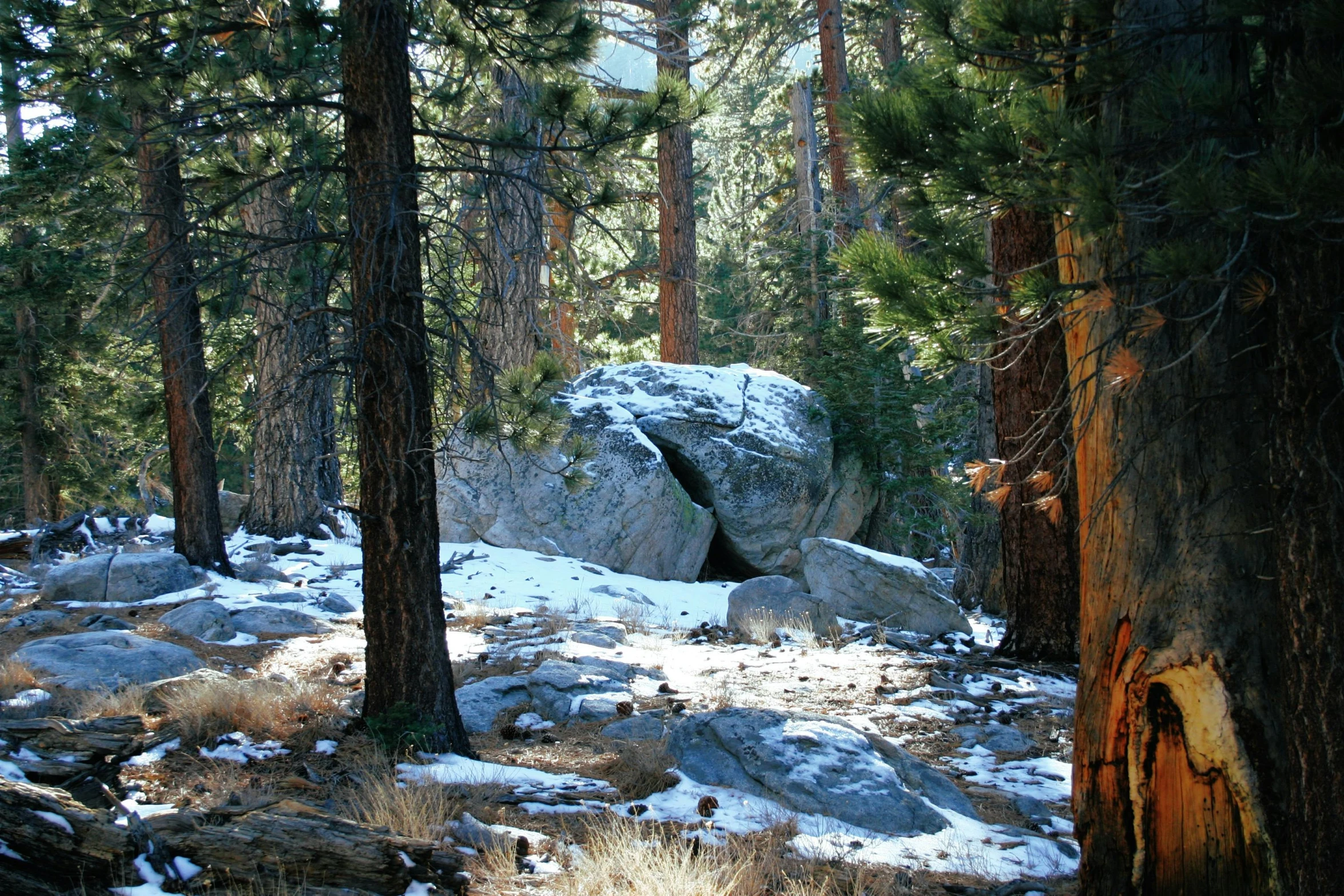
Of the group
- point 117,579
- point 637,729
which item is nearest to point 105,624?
point 117,579

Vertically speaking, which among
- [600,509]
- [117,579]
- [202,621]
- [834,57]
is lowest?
[202,621]

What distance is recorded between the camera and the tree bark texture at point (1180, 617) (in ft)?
9.68

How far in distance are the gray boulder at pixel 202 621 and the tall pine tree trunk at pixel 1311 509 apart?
278 inches

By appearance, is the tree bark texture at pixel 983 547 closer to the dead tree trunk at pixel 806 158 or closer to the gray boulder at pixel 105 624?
the dead tree trunk at pixel 806 158

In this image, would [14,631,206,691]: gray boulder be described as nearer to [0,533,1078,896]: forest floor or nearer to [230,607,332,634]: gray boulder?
[0,533,1078,896]: forest floor

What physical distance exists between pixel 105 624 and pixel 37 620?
0.62 metres

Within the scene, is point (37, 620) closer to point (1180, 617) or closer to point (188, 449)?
point (188, 449)

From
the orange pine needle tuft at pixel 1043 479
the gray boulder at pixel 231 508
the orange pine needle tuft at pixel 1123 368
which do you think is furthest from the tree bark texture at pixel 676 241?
the orange pine needle tuft at pixel 1123 368

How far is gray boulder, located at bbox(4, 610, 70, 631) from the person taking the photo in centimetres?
734

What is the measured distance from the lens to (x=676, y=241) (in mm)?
15352

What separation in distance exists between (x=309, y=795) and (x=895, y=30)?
16.6 meters

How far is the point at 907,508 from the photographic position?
14609 millimetres

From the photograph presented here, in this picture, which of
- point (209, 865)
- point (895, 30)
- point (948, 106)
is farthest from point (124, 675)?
point (895, 30)

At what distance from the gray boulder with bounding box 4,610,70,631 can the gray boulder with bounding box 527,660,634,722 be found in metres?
4.22
